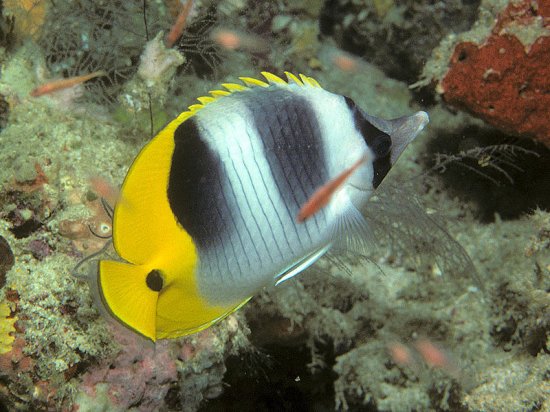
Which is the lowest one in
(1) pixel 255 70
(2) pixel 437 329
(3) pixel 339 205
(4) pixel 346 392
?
(4) pixel 346 392

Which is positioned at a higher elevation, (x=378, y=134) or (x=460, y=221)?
(x=378, y=134)

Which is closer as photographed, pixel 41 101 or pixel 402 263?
pixel 41 101

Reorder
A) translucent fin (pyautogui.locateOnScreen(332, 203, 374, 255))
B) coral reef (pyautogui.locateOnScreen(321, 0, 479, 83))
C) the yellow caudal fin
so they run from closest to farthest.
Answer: the yellow caudal fin → translucent fin (pyautogui.locateOnScreen(332, 203, 374, 255)) → coral reef (pyautogui.locateOnScreen(321, 0, 479, 83))

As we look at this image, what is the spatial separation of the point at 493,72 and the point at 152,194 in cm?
344

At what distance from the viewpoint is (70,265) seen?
2.56 metres

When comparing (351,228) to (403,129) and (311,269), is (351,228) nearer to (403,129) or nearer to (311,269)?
(403,129)

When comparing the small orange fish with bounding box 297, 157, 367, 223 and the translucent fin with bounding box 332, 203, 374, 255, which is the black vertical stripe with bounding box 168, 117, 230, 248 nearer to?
the small orange fish with bounding box 297, 157, 367, 223

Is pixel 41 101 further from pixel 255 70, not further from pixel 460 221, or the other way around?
pixel 460 221

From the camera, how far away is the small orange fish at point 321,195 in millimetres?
1469

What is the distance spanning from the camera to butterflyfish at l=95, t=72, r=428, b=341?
4.57 ft

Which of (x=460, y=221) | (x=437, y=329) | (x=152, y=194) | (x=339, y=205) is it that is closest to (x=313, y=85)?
(x=339, y=205)

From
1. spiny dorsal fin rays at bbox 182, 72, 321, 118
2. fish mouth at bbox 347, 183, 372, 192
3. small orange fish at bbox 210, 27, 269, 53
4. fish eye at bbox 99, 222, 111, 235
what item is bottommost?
fish eye at bbox 99, 222, 111, 235

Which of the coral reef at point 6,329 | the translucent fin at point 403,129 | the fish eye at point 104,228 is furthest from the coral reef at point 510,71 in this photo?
the coral reef at point 6,329

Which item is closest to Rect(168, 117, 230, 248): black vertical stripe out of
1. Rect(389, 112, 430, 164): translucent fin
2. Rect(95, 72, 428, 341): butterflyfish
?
Rect(95, 72, 428, 341): butterflyfish
